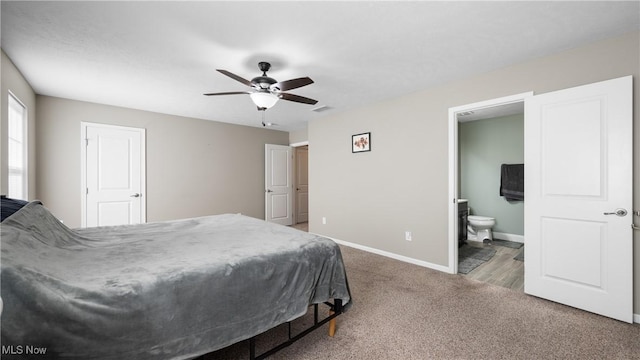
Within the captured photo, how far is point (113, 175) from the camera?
13.7ft

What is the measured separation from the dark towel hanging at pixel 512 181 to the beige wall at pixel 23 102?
6.58 meters

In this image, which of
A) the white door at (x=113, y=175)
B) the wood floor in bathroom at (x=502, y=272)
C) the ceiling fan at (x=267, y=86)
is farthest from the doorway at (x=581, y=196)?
the white door at (x=113, y=175)

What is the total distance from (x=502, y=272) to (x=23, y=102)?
598 centimetres

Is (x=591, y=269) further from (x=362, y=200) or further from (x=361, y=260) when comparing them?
(x=362, y=200)

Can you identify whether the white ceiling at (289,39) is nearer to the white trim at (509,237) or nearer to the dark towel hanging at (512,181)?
the dark towel hanging at (512,181)

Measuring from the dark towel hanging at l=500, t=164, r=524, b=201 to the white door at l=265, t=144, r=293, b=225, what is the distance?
14.4 feet

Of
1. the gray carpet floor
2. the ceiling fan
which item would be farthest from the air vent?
the gray carpet floor

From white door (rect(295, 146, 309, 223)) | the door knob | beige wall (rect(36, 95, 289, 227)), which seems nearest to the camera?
the door knob

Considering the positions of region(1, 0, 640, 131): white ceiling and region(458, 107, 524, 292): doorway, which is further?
region(458, 107, 524, 292): doorway

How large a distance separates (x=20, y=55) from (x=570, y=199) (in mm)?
5208

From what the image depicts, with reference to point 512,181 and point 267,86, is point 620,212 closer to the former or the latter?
point 512,181

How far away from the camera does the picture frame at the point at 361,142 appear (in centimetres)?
412

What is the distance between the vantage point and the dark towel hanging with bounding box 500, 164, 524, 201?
4.42 m

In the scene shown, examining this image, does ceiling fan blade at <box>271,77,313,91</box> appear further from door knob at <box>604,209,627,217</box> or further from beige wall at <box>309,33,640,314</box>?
door knob at <box>604,209,627,217</box>
